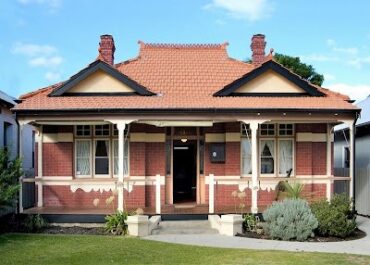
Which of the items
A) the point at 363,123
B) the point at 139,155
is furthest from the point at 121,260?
the point at 363,123

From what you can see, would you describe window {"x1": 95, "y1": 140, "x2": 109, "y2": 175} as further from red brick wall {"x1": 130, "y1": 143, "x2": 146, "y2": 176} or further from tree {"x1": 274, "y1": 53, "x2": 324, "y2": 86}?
tree {"x1": 274, "y1": 53, "x2": 324, "y2": 86}

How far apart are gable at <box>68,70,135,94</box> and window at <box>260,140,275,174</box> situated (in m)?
5.04

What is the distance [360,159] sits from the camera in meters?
22.2

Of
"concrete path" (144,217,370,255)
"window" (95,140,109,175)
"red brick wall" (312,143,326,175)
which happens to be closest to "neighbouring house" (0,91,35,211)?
"window" (95,140,109,175)

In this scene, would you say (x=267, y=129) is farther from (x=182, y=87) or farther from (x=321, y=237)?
(x=321, y=237)

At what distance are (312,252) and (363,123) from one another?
9.90 m

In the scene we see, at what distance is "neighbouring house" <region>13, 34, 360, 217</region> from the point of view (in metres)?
17.2

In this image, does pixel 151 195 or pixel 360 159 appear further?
pixel 360 159

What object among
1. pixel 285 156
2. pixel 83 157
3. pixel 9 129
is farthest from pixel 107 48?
Answer: pixel 285 156

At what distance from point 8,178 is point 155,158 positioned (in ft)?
16.7

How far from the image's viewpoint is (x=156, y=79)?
18.7m

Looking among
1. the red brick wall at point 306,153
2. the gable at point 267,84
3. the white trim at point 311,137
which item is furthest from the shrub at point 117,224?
the white trim at point 311,137

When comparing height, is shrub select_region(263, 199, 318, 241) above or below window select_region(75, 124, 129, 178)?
below

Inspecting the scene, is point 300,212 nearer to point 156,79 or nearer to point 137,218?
point 137,218
